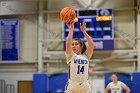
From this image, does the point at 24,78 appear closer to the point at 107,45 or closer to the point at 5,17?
the point at 5,17

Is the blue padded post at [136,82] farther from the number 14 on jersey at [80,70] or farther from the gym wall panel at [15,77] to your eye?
the number 14 on jersey at [80,70]

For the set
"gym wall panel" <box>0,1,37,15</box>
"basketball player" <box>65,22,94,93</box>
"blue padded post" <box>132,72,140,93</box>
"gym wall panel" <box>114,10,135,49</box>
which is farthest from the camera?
"gym wall panel" <box>0,1,37,15</box>

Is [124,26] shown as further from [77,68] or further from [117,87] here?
[77,68]

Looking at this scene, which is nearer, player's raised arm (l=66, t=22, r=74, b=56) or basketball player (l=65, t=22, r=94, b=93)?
player's raised arm (l=66, t=22, r=74, b=56)

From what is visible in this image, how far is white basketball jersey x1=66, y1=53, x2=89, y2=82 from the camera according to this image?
4.16 m

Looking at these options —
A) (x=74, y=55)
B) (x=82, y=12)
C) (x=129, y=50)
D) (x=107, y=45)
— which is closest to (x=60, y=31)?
(x=82, y=12)

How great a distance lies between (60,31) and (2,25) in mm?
2343

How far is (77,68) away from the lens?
4160 mm

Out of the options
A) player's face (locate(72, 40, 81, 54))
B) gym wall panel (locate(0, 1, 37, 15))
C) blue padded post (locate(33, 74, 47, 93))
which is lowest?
blue padded post (locate(33, 74, 47, 93))

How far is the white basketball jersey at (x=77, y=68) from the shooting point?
416 centimetres

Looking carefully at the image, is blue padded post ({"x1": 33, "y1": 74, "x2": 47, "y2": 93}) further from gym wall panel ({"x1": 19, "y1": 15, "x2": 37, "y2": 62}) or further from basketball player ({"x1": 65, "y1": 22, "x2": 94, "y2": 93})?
basketball player ({"x1": 65, "y1": 22, "x2": 94, "y2": 93})

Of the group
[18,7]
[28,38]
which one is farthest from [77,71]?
[18,7]

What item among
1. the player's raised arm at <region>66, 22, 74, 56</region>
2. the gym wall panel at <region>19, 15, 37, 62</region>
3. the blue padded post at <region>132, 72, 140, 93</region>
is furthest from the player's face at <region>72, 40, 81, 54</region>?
the gym wall panel at <region>19, 15, 37, 62</region>

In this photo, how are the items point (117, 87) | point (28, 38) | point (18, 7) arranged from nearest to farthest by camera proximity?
point (117, 87), point (28, 38), point (18, 7)
